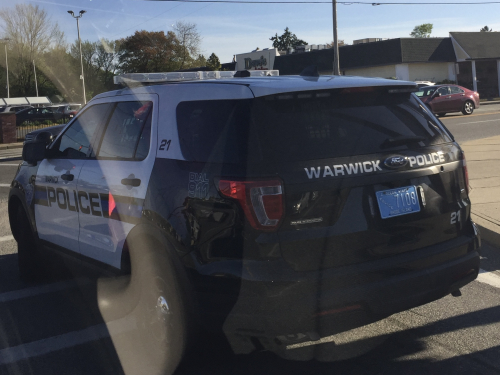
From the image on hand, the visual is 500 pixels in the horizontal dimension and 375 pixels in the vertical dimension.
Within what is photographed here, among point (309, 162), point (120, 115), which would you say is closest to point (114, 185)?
point (120, 115)

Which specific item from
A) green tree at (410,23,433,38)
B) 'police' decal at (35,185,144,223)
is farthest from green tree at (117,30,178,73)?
green tree at (410,23,433,38)

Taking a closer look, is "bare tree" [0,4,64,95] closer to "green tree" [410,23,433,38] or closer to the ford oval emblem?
the ford oval emblem

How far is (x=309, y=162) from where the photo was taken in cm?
336

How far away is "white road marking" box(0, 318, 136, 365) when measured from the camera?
4332 millimetres

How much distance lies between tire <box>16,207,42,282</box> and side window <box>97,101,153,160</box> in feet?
6.10

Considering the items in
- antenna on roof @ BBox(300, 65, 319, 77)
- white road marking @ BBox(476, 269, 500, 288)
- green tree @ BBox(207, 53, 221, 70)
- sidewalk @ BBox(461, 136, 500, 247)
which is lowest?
white road marking @ BBox(476, 269, 500, 288)

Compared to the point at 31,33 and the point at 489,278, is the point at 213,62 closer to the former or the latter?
the point at 31,33

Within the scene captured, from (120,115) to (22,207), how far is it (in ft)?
7.03

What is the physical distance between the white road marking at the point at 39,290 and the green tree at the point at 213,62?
131 ft

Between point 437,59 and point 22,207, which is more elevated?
point 437,59

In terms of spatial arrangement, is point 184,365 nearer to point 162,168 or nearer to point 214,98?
point 162,168

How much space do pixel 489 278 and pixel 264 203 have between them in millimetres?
3280

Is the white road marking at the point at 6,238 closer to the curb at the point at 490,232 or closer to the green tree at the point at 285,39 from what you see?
the curb at the point at 490,232

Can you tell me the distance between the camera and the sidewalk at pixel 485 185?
276 inches
